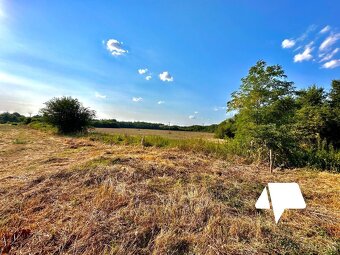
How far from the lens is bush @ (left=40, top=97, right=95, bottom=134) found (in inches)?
855

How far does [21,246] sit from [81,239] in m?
0.64

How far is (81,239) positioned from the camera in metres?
2.60

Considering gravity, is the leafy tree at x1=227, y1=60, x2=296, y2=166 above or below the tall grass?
above

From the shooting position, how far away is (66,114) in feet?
71.6

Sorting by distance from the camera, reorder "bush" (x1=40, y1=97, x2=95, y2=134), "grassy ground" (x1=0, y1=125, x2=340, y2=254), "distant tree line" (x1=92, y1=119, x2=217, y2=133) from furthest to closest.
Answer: "distant tree line" (x1=92, y1=119, x2=217, y2=133) < "bush" (x1=40, y1=97, x2=95, y2=134) < "grassy ground" (x1=0, y1=125, x2=340, y2=254)

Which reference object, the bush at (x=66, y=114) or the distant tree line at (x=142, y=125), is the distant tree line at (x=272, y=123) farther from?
the distant tree line at (x=142, y=125)

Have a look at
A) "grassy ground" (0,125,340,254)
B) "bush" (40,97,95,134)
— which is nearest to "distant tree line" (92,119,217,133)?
"bush" (40,97,95,134)

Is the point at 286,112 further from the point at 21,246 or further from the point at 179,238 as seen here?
the point at 21,246

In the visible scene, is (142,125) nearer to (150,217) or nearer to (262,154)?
(262,154)

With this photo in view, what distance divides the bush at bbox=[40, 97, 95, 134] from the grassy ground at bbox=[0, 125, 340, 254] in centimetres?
1775

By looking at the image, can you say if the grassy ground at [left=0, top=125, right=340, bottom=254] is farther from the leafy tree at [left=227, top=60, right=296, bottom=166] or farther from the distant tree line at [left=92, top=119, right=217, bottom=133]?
the distant tree line at [left=92, top=119, right=217, bottom=133]

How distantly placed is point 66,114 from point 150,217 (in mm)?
21131

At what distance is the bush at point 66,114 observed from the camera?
71.3 feet

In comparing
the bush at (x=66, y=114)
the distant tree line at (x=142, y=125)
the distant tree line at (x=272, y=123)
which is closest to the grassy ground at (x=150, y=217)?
the distant tree line at (x=272, y=123)
